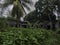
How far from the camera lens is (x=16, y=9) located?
21.8m

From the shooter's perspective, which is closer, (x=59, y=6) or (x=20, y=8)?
(x=20, y=8)

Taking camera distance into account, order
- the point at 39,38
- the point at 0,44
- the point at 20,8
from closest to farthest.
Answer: the point at 0,44 < the point at 39,38 < the point at 20,8

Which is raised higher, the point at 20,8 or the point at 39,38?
the point at 20,8

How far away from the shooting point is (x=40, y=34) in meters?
13.7

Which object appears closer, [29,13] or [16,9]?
[16,9]

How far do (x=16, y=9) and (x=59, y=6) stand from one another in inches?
290

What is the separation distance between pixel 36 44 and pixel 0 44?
2.19 meters

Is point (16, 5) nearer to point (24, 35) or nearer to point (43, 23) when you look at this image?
point (43, 23)

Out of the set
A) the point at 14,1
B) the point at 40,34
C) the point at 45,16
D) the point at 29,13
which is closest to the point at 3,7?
the point at 14,1

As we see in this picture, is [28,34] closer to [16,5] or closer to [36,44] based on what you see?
[36,44]

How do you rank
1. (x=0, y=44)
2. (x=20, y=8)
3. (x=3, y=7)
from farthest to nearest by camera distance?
1. (x=3, y=7)
2. (x=20, y=8)
3. (x=0, y=44)

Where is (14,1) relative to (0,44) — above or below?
above

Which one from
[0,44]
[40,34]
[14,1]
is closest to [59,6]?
[14,1]

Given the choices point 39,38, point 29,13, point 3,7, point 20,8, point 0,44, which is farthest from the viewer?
point 29,13
